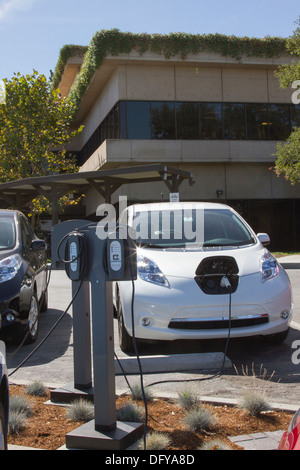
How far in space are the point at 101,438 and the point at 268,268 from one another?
3.34 metres

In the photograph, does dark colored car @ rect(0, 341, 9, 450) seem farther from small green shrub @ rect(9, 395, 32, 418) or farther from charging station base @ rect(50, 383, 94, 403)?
charging station base @ rect(50, 383, 94, 403)

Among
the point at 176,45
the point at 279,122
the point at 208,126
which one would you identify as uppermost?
the point at 176,45

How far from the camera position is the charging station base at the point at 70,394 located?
4.04 meters

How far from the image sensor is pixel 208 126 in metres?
27.9

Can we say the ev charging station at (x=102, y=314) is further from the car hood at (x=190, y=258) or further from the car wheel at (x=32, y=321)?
the car wheel at (x=32, y=321)

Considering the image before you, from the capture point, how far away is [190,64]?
89.3 feet

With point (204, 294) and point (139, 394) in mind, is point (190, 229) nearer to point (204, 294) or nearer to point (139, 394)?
point (204, 294)

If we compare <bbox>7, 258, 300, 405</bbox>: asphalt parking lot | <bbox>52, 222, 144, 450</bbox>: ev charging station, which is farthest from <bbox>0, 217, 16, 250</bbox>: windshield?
<bbox>52, 222, 144, 450</bbox>: ev charging station

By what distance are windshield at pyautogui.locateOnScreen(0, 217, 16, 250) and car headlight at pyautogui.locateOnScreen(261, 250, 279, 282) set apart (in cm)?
314

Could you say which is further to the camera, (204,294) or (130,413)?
(204,294)

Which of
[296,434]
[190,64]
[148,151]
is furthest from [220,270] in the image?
[190,64]

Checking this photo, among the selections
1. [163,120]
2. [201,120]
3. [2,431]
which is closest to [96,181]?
[163,120]

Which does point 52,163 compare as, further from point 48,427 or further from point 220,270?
point 48,427

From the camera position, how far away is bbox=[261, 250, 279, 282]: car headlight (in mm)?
5938
